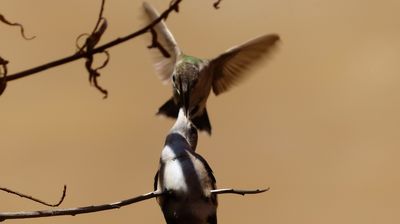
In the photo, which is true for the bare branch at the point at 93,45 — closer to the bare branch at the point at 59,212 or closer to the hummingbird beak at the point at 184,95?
the bare branch at the point at 59,212

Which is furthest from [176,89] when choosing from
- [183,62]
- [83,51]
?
[83,51]

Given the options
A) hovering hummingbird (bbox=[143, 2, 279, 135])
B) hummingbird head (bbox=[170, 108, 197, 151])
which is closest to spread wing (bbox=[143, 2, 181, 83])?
hovering hummingbird (bbox=[143, 2, 279, 135])

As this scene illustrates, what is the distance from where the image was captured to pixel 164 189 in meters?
0.80

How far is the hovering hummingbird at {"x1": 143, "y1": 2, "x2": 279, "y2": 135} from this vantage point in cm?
128

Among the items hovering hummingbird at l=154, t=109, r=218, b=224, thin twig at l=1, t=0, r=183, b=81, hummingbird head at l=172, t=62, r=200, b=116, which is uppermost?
hummingbird head at l=172, t=62, r=200, b=116

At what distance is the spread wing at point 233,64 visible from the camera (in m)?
1.59

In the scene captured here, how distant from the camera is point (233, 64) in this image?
1.65 metres

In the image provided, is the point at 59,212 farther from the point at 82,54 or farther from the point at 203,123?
the point at 203,123

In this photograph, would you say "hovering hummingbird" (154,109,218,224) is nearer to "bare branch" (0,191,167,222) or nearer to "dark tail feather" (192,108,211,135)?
"bare branch" (0,191,167,222)

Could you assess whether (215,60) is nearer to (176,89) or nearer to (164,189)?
(176,89)

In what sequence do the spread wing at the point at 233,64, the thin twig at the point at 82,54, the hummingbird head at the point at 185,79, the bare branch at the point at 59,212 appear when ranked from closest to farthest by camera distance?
1. the thin twig at the point at 82,54
2. the bare branch at the point at 59,212
3. the hummingbird head at the point at 185,79
4. the spread wing at the point at 233,64

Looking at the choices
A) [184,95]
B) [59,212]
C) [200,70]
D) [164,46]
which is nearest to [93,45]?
[59,212]

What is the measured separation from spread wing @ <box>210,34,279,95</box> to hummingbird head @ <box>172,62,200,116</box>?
0.64 ft

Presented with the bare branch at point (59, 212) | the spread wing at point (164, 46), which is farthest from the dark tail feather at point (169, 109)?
the bare branch at point (59, 212)
